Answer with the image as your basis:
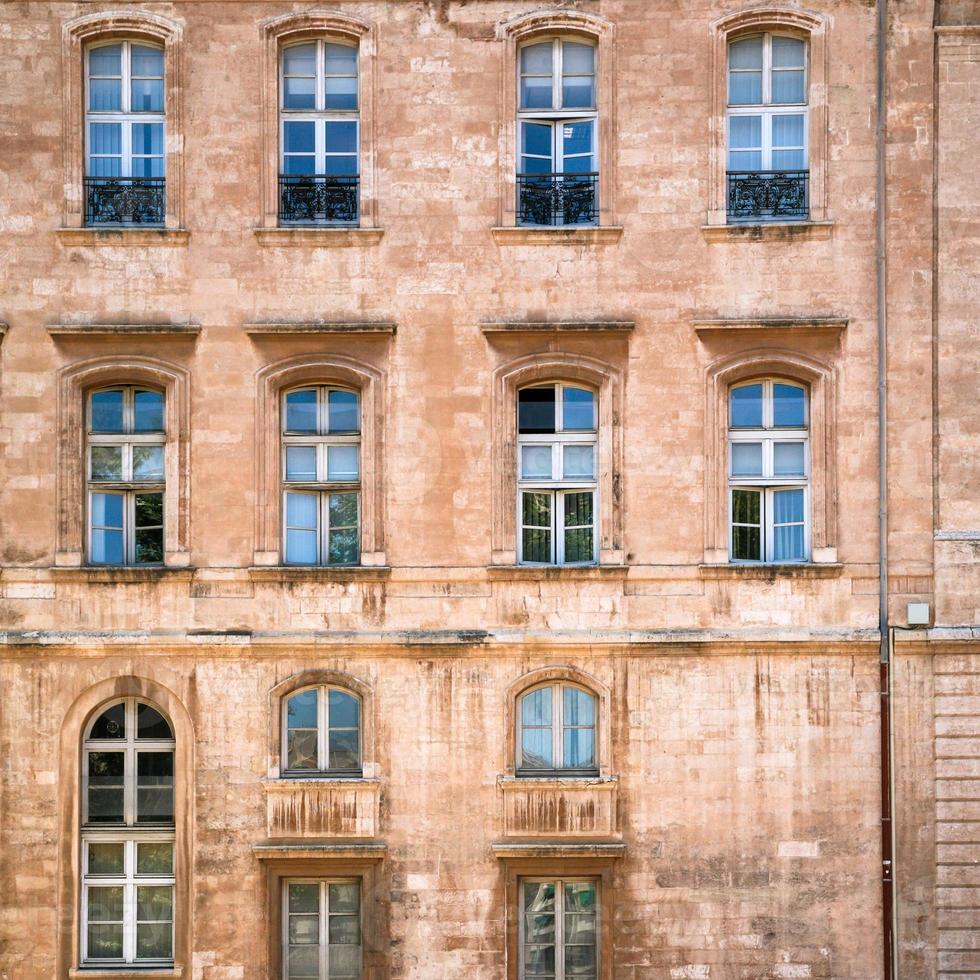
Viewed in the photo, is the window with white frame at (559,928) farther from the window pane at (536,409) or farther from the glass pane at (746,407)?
the glass pane at (746,407)

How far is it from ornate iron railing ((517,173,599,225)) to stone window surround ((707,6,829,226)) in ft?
4.78

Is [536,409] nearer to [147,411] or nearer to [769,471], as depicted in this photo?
[769,471]

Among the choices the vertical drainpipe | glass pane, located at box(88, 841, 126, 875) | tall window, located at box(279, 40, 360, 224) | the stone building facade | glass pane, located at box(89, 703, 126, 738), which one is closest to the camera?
the vertical drainpipe

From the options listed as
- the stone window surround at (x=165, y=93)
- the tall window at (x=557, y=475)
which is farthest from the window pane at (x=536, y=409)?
the stone window surround at (x=165, y=93)

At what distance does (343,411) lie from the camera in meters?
18.3

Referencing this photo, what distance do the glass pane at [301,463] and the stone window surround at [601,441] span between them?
224cm

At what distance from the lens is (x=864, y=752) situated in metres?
17.6

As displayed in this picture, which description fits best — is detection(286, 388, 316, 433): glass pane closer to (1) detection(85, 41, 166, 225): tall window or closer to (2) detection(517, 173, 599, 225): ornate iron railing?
(1) detection(85, 41, 166, 225): tall window

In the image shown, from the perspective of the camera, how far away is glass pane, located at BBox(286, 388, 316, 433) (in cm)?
1825

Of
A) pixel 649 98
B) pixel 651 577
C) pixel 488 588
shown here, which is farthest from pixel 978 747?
pixel 649 98

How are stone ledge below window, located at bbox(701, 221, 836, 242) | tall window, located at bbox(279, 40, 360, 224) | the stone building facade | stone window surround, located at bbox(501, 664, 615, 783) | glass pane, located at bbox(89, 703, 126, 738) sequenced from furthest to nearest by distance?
1. tall window, located at bbox(279, 40, 360, 224)
2. glass pane, located at bbox(89, 703, 126, 738)
3. stone ledge below window, located at bbox(701, 221, 836, 242)
4. stone window surround, located at bbox(501, 664, 615, 783)
5. the stone building facade

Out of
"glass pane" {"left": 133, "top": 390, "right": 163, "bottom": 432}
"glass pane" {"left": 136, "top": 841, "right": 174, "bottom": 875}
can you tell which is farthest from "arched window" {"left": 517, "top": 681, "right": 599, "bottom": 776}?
"glass pane" {"left": 133, "top": 390, "right": 163, "bottom": 432}

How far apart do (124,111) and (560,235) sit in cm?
559

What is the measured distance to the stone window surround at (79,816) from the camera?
17.6 metres
